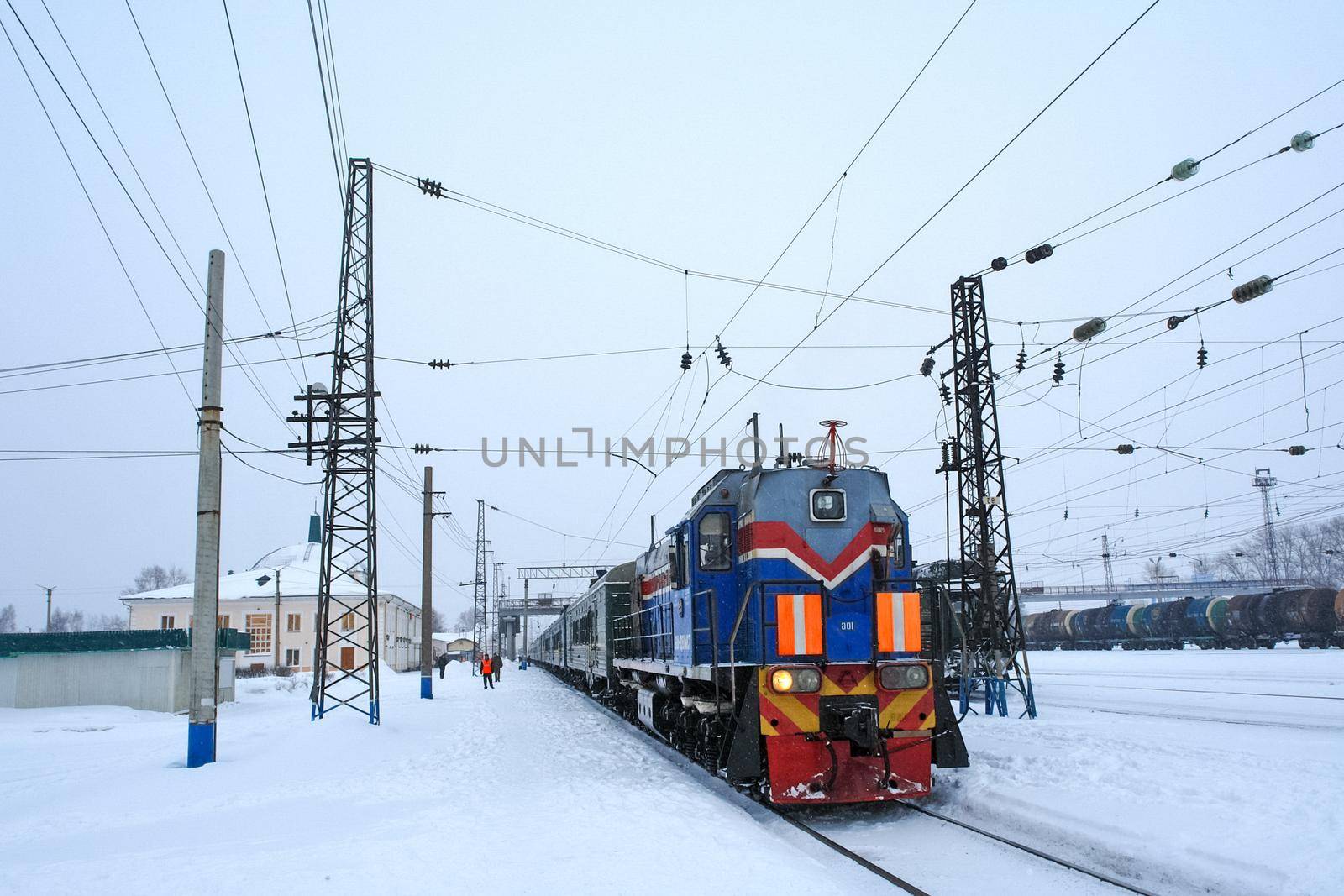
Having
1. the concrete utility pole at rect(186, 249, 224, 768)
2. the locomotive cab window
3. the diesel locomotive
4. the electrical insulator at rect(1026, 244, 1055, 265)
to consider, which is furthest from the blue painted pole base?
the electrical insulator at rect(1026, 244, 1055, 265)

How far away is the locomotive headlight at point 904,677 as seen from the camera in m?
9.49

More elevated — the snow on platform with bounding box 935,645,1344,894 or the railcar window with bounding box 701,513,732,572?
the railcar window with bounding box 701,513,732,572

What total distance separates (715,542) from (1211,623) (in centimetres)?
4079

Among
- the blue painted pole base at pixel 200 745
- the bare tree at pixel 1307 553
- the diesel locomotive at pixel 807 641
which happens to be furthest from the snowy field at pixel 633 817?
the bare tree at pixel 1307 553

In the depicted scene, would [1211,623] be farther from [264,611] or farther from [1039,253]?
[264,611]

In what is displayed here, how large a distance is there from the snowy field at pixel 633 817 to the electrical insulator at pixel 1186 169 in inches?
249

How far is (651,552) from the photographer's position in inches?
586

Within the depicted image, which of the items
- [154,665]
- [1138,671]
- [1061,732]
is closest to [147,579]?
[154,665]

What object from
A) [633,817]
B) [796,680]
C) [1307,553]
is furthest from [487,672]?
[1307,553]

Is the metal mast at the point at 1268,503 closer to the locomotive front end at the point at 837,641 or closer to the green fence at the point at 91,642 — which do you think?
the locomotive front end at the point at 837,641

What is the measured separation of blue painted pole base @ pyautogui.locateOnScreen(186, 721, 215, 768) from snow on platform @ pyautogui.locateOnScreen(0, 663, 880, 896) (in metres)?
0.22

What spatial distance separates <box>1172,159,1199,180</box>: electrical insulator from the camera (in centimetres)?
994

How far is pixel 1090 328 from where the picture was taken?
12938 mm

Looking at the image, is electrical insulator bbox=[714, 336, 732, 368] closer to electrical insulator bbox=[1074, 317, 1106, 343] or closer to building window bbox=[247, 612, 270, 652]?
electrical insulator bbox=[1074, 317, 1106, 343]
